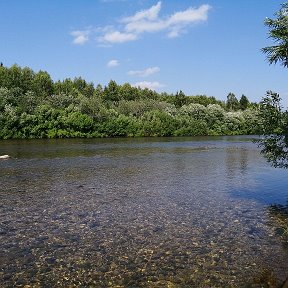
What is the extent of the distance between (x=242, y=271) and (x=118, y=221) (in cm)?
858

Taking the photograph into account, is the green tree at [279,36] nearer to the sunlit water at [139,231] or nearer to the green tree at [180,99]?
the sunlit water at [139,231]

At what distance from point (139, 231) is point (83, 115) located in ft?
327

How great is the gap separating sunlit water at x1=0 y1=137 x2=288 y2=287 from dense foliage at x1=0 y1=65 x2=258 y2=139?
242 ft

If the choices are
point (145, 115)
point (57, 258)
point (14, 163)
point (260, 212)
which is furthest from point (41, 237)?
point (145, 115)

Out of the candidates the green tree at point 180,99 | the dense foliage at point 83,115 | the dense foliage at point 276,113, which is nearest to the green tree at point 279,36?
the dense foliage at point 276,113

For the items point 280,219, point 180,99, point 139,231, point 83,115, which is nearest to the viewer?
point 139,231

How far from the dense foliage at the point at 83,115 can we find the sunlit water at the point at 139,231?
73.8 meters

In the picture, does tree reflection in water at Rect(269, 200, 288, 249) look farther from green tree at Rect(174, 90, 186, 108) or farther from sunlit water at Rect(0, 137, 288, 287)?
green tree at Rect(174, 90, 186, 108)

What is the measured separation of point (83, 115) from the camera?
115250 millimetres

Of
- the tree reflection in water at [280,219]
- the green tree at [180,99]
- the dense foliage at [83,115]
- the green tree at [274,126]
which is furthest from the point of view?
the green tree at [180,99]

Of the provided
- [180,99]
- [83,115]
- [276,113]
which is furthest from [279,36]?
[180,99]

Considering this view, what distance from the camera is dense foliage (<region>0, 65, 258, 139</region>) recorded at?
10575 centimetres

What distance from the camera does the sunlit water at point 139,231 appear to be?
1323cm

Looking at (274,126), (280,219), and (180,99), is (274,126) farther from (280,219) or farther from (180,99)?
(180,99)
